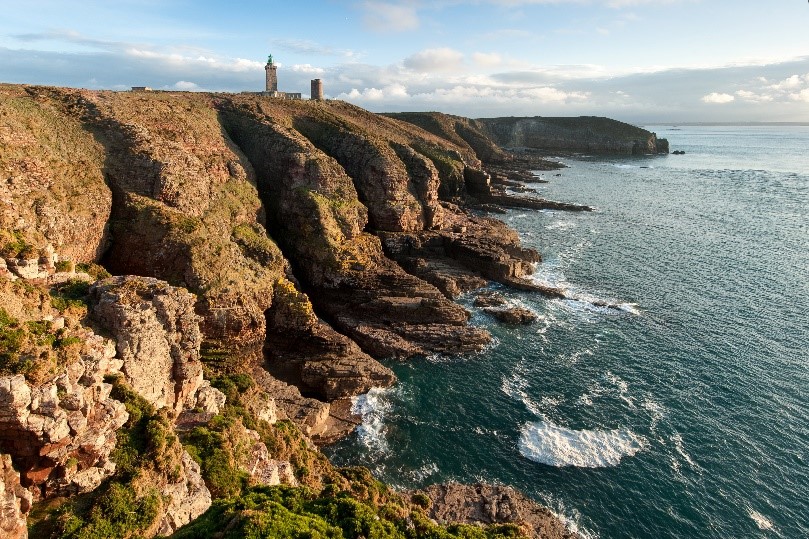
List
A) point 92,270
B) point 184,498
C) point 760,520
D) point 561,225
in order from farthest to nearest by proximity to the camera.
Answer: point 561,225 → point 92,270 → point 760,520 → point 184,498

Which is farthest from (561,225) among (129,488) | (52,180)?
(129,488)

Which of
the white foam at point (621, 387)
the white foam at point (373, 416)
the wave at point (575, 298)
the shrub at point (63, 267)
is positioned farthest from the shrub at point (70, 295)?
the wave at point (575, 298)

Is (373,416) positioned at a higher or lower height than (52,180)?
lower

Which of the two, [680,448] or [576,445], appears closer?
[680,448]

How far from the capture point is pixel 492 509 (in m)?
36.3

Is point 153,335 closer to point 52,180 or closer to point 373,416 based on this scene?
point 373,416

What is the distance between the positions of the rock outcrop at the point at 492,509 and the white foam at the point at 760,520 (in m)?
13.2

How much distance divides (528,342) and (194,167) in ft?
154

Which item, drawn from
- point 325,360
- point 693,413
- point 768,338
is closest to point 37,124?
point 325,360

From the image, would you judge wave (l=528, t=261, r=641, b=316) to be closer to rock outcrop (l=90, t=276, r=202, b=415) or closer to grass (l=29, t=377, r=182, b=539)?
rock outcrop (l=90, t=276, r=202, b=415)

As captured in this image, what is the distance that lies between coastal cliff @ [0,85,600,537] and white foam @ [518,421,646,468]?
24.4 ft

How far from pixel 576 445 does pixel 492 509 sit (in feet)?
36.7

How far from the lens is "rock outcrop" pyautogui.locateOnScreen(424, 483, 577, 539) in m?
35.0

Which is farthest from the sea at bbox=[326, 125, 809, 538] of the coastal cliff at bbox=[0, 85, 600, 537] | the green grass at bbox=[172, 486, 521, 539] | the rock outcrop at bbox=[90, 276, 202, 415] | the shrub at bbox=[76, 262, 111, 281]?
the shrub at bbox=[76, 262, 111, 281]
